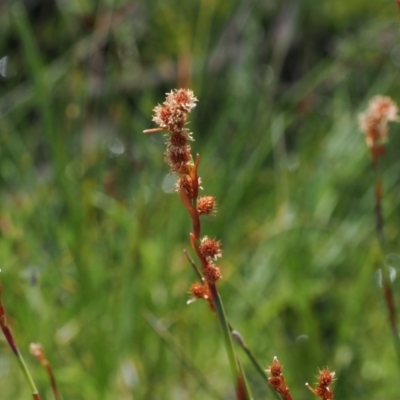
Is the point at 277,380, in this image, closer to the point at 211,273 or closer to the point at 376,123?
the point at 211,273

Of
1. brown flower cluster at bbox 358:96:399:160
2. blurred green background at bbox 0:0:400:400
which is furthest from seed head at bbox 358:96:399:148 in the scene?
blurred green background at bbox 0:0:400:400

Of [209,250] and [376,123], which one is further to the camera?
[376,123]

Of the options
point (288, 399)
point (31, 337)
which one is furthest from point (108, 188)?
point (288, 399)

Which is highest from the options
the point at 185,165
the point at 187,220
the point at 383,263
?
the point at 187,220

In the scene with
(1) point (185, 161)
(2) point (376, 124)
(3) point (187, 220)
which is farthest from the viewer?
(3) point (187, 220)

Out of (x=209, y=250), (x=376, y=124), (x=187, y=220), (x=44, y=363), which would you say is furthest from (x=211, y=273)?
(x=187, y=220)

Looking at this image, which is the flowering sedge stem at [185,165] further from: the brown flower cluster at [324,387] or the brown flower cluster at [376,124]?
the brown flower cluster at [376,124]

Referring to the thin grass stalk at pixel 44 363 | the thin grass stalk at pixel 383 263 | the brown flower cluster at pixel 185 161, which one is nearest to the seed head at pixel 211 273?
the brown flower cluster at pixel 185 161

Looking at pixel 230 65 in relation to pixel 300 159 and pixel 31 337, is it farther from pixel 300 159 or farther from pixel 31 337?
pixel 31 337

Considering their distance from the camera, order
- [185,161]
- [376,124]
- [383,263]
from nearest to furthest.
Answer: [185,161]
[376,124]
[383,263]

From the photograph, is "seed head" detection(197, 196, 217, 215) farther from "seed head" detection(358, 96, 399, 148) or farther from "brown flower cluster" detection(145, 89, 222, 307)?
"seed head" detection(358, 96, 399, 148)
